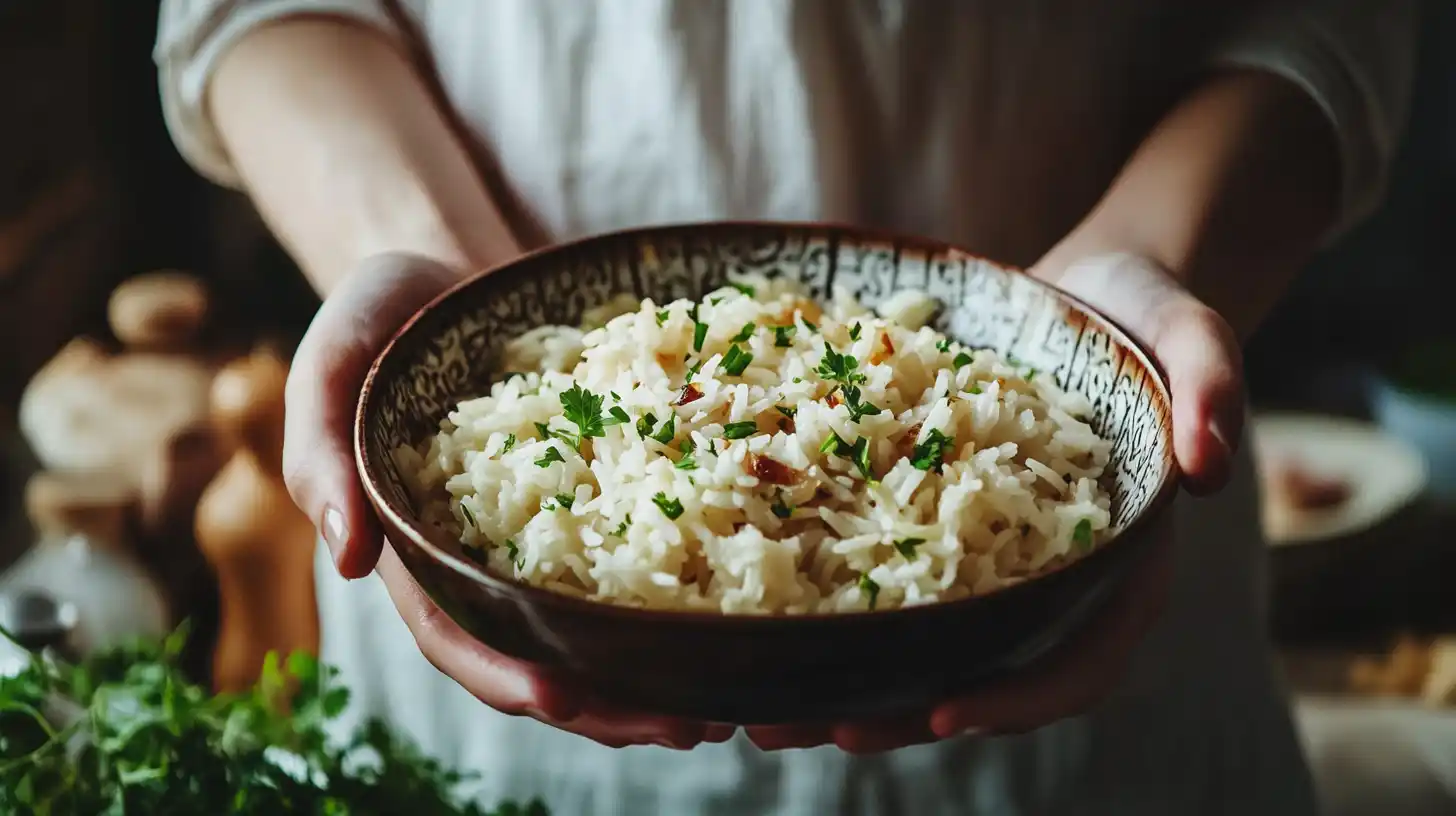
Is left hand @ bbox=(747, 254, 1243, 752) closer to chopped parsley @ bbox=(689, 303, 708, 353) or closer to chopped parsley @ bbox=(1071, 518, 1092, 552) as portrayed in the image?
chopped parsley @ bbox=(1071, 518, 1092, 552)

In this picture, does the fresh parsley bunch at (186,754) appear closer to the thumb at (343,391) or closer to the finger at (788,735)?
the thumb at (343,391)

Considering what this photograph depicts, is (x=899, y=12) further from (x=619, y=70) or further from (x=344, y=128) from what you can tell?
(x=344, y=128)

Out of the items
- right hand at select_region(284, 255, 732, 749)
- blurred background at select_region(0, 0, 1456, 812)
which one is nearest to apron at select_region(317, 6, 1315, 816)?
right hand at select_region(284, 255, 732, 749)

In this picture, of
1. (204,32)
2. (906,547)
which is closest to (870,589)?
(906,547)

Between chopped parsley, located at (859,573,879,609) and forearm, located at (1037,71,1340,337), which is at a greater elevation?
forearm, located at (1037,71,1340,337)

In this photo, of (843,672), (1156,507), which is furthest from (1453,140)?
(843,672)

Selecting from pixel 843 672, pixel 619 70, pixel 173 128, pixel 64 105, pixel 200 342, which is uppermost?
pixel 619 70
